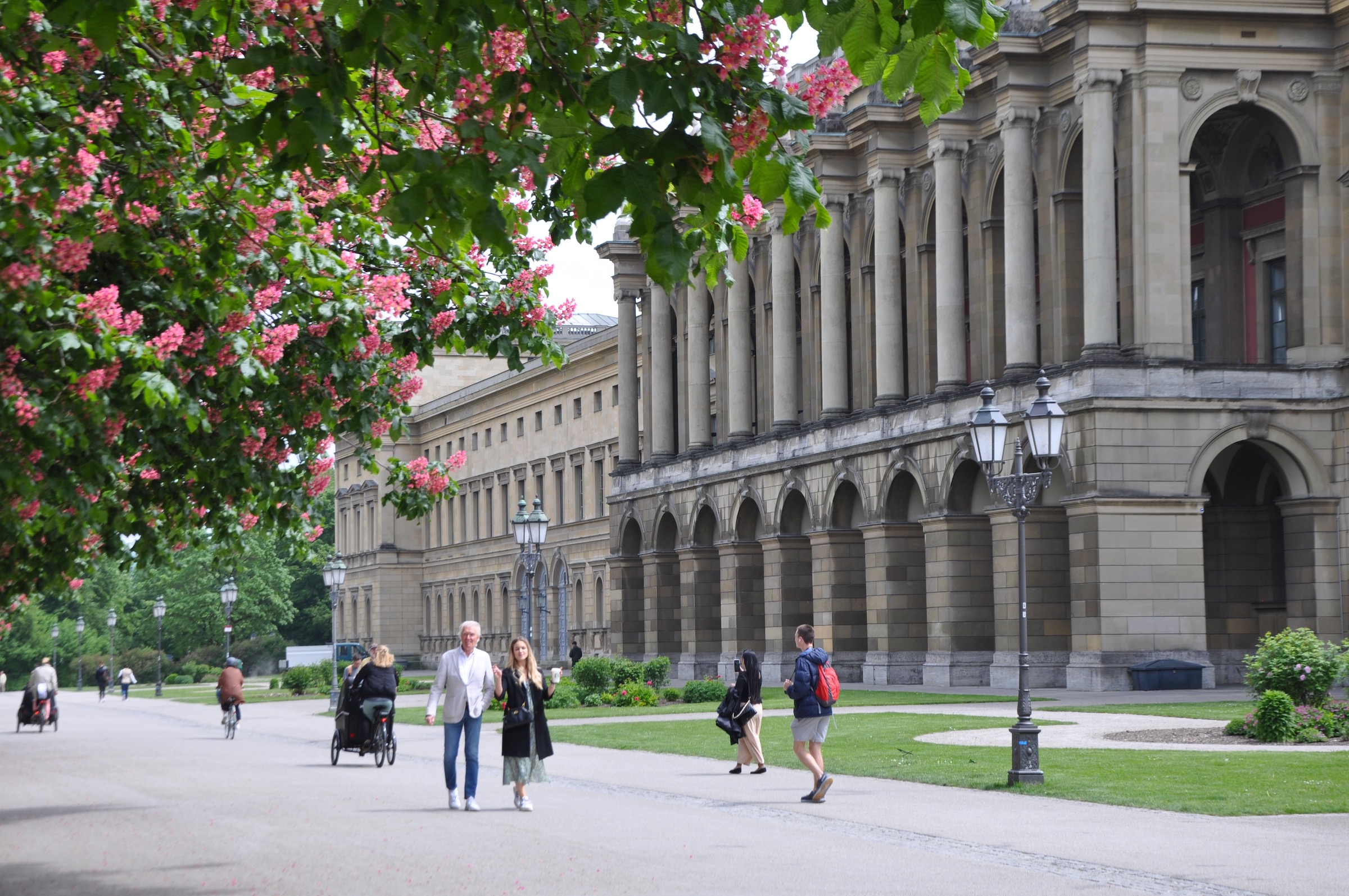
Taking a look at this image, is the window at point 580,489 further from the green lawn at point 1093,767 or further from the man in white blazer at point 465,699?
the man in white blazer at point 465,699

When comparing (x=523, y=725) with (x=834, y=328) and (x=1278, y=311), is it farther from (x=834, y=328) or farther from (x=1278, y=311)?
(x=834, y=328)

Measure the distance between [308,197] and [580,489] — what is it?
79.0 m

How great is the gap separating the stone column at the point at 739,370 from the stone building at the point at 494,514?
22.7 feet

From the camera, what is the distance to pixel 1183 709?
120ft

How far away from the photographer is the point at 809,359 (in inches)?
2596

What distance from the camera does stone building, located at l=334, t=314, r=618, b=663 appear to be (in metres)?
91.7

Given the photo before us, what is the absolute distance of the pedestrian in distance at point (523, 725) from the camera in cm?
2053

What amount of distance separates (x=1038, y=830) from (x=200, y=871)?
735 cm

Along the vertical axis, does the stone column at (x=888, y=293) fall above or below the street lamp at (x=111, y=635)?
above

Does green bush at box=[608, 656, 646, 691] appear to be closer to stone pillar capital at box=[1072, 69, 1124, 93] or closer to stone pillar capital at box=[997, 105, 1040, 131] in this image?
stone pillar capital at box=[997, 105, 1040, 131]

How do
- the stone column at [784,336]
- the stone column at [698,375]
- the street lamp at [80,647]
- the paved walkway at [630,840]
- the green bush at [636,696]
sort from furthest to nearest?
the street lamp at [80,647], the stone column at [698,375], the stone column at [784,336], the green bush at [636,696], the paved walkway at [630,840]

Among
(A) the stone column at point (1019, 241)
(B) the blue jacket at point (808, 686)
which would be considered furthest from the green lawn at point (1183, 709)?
(B) the blue jacket at point (808, 686)

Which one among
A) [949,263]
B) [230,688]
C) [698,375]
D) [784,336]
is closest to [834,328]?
[784,336]

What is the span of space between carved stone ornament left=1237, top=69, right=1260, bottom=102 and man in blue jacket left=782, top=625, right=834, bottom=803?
31.6 meters
